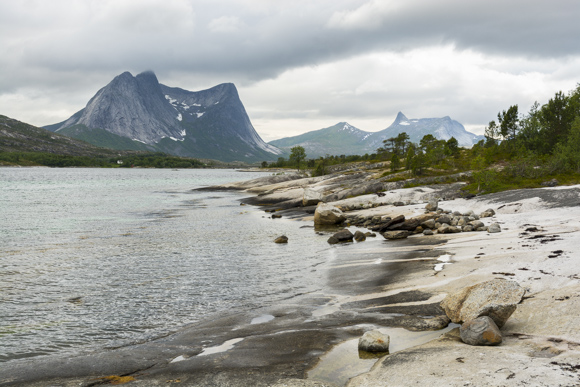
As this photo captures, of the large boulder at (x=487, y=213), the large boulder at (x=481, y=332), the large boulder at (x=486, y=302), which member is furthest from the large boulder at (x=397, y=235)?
the large boulder at (x=481, y=332)

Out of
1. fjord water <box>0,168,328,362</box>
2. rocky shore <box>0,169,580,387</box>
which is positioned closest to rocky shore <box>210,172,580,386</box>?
rocky shore <box>0,169,580,387</box>

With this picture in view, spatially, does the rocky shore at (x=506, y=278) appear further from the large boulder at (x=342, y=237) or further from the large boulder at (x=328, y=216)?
the large boulder at (x=328, y=216)

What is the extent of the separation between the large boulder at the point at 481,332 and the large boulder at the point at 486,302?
0.56 m

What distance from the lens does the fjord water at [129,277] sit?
A: 46.8ft

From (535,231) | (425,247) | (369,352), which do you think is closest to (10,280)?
(369,352)

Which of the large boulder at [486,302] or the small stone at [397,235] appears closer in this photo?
the large boulder at [486,302]

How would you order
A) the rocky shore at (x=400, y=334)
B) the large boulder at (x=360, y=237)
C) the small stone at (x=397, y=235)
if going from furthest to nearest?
the large boulder at (x=360, y=237), the small stone at (x=397, y=235), the rocky shore at (x=400, y=334)

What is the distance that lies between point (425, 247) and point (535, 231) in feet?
23.1

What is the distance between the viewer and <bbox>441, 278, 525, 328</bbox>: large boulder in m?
10.6

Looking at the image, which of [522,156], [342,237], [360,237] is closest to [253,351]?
[342,237]

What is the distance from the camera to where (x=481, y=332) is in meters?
9.80

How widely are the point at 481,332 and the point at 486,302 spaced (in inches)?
59.7

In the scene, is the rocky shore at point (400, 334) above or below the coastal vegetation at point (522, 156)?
below

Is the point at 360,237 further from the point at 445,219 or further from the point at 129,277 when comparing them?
the point at 129,277
